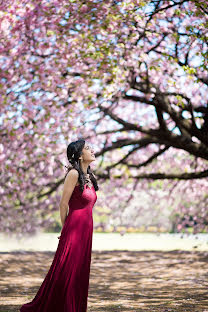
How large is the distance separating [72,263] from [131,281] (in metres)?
5.93

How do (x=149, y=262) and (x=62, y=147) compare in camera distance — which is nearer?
(x=62, y=147)

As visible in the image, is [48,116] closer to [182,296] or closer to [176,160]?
Result: [182,296]

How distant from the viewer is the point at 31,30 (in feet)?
34.9

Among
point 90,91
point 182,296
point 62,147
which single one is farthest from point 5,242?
point 182,296

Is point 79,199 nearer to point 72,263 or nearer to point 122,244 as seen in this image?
point 72,263

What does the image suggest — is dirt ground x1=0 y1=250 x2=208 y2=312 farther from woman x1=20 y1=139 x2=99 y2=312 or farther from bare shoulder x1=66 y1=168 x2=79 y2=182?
bare shoulder x1=66 y1=168 x2=79 y2=182

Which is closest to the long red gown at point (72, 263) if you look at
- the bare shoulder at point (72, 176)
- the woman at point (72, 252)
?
the woman at point (72, 252)

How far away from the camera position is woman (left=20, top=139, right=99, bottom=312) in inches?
217

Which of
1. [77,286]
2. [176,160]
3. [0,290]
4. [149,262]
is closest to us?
[77,286]

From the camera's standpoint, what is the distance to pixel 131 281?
1117 cm

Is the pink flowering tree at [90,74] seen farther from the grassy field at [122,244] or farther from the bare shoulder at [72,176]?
the grassy field at [122,244]

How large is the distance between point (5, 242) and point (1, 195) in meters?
13.0

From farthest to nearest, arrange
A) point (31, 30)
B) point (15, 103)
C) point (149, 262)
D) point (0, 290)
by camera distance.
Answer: point (149, 262)
point (15, 103)
point (31, 30)
point (0, 290)

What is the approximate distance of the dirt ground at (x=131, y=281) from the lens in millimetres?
7867
